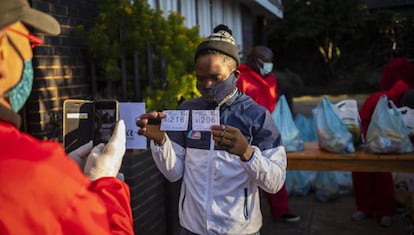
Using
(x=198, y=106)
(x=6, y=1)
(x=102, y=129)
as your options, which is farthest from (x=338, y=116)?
(x=6, y=1)

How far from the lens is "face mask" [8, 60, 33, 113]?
1.35m

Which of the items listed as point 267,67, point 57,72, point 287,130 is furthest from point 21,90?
point 267,67

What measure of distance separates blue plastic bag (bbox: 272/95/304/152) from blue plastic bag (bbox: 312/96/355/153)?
243 millimetres

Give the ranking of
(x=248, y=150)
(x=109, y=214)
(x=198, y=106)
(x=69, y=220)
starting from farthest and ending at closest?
1. (x=198, y=106)
2. (x=248, y=150)
3. (x=109, y=214)
4. (x=69, y=220)

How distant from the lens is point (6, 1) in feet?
4.18

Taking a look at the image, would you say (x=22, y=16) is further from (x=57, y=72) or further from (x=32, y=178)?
(x=57, y=72)

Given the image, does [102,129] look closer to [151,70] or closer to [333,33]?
[151,70]

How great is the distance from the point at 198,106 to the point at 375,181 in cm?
332

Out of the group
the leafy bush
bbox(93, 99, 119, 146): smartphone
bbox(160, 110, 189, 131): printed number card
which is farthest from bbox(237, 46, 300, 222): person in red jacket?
bbox(93, 99, 119, 146): smartphone

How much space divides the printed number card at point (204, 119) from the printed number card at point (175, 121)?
0.16 ft

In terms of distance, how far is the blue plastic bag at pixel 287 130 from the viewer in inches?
181

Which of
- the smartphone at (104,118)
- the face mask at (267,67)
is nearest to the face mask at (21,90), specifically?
the smartphone at (104,118)

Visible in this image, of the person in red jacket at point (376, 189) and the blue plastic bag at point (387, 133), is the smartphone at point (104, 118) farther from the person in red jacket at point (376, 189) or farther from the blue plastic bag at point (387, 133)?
the person in red jacket at point (376, 189)

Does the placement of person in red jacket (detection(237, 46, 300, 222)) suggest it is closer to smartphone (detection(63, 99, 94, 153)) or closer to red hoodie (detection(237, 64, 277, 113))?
red hoodie (detection(237, 64, 277, 113))
